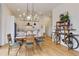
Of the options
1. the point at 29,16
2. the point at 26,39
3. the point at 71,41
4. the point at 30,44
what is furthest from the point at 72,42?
the point at 29,16

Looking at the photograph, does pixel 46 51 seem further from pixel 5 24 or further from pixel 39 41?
pixel 5 24

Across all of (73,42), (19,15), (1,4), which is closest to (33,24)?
(19,15)

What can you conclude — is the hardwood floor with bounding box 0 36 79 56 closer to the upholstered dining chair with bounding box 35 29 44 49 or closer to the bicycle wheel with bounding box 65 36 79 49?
the upholstered dining chair with bounding box 35 29 44 49

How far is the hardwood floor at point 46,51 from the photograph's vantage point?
13.7 ft

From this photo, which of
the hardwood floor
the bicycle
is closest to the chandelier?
the hardwood floor

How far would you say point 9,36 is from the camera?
14.1 ft

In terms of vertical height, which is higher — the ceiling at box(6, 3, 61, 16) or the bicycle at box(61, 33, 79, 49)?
the ceiling at box(6, 3, 61, 16)

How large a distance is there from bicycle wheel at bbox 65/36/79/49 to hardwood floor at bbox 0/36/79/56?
0.25 metres

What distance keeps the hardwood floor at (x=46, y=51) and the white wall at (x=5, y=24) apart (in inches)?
11.2

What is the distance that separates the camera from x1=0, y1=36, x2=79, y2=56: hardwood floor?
4172mm

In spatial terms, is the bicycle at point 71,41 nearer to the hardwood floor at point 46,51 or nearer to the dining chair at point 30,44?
the hardwood floor at point 46,51

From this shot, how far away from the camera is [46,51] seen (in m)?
4.32

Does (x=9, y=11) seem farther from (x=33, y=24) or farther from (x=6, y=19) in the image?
(x=33, y=24)

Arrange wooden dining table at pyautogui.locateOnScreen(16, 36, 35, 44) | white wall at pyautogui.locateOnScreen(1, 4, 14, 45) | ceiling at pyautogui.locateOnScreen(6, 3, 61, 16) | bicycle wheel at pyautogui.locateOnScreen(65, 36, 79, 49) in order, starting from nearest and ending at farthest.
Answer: ceiling at pyautogui.locateOnScreen(6, 3, 61, 16) → white wall at pyautogui.locateOnScreen(1, 4, 14, 45) → wooden dining table at pyautogui.locateOnScreen(16, 36, 35, 44) → bicycle wheel at pyautogui.locateOnScreen(65, 36, 79, 49)
